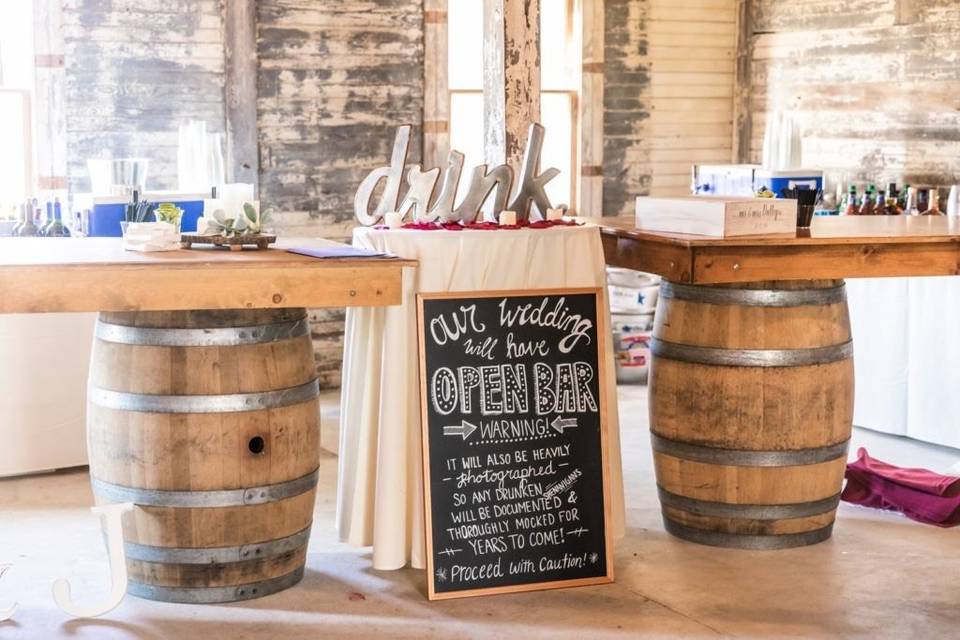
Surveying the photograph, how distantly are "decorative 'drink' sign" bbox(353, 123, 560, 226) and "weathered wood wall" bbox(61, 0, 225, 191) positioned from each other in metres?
2.90

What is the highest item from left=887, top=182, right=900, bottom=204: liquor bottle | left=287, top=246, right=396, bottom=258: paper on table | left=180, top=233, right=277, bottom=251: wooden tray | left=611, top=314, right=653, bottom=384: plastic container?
left=887, top=182, right=900, bottom=204: liquor bottle

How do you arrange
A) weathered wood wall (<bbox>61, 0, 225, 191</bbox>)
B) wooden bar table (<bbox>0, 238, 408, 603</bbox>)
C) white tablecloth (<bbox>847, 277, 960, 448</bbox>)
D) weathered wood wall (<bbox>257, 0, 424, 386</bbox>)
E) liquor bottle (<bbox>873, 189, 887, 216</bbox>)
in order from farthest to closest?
1. weathered wood wall (<bbox>257, 0, 424, 386</bbox>)
2. liquor bottle (<bbox>873, 189, 887, 216</bbox>)
3. weathered wood wall (<bbox>61, 0, 225, 191</bbox>)
4. white tablecloth (<bbox>847, 277, 960, 448</bbox>)
5. wooden bar table (<bbox>0, 238, 408, 603</bbox>)

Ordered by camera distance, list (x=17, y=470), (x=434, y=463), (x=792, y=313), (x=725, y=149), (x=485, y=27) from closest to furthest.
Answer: (x=434, y=463) < (x=792, y=313) < (x=17, y=470) < (x=485, y=27) < (x=725, y=149)

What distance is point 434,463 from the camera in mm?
3934

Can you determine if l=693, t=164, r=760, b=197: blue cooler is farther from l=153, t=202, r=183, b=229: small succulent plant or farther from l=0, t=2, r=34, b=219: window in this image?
Answer: l=153, t=202, r=183, b=229: small succulent plant

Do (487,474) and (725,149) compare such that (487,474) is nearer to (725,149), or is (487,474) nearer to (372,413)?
(372,413)

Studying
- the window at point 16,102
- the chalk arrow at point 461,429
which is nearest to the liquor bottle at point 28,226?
the window at point 16,102

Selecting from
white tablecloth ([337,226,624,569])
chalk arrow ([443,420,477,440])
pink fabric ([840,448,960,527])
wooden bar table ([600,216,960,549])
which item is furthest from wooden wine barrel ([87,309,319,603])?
pink fabric ([840,448,960,527])

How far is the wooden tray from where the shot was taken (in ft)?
12.9

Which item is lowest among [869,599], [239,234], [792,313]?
[869,599]

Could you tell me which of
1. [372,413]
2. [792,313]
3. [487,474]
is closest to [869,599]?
[792,313]

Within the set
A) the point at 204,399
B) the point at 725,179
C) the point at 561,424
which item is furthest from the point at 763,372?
the point at 725,179

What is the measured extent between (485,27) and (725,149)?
10.3 ft

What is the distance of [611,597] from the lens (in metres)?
3.94
